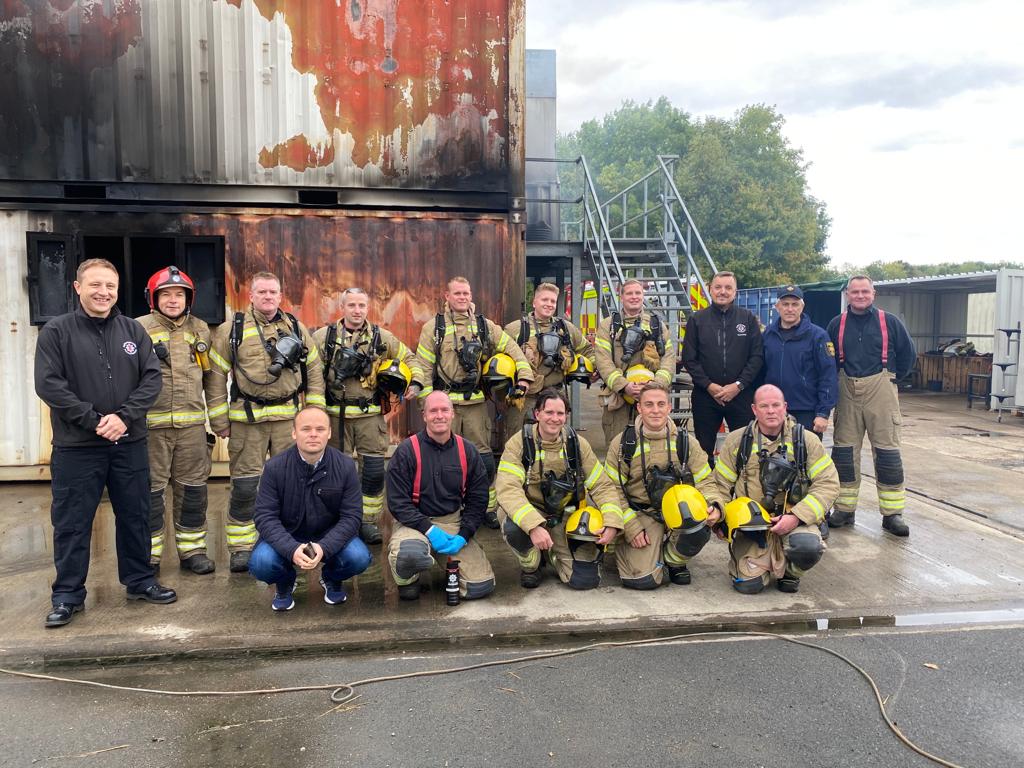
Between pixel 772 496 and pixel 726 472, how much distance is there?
0.32 metres

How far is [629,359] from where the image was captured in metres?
6.04

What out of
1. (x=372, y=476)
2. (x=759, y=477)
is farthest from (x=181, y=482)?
(x=759, y=477)

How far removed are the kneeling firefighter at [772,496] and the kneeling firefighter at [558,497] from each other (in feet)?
2.58

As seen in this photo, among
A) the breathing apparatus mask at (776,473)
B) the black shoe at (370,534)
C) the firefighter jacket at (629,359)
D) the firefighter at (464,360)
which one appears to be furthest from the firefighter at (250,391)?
the breathing apparatus mask at (776,473)

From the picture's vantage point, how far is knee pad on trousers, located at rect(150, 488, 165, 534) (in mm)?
4617

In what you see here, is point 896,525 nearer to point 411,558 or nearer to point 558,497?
point 558,497

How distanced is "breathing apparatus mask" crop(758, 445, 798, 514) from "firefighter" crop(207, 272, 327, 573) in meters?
3.17

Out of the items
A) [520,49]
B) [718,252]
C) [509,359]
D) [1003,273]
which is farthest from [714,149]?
[509,359]

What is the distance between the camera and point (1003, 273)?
43.5 ft

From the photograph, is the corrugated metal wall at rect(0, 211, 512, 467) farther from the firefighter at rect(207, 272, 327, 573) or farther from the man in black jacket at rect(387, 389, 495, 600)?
the man in black jacket at rect(387, 389, 495, 600)

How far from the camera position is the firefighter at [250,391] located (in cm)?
484

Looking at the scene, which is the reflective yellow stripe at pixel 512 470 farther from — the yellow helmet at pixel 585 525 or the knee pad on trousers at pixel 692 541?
the knee pad on trousers at pixel 692 541

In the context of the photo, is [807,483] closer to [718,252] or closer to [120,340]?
[120,340]

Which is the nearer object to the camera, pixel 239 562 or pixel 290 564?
pixel 290 564
